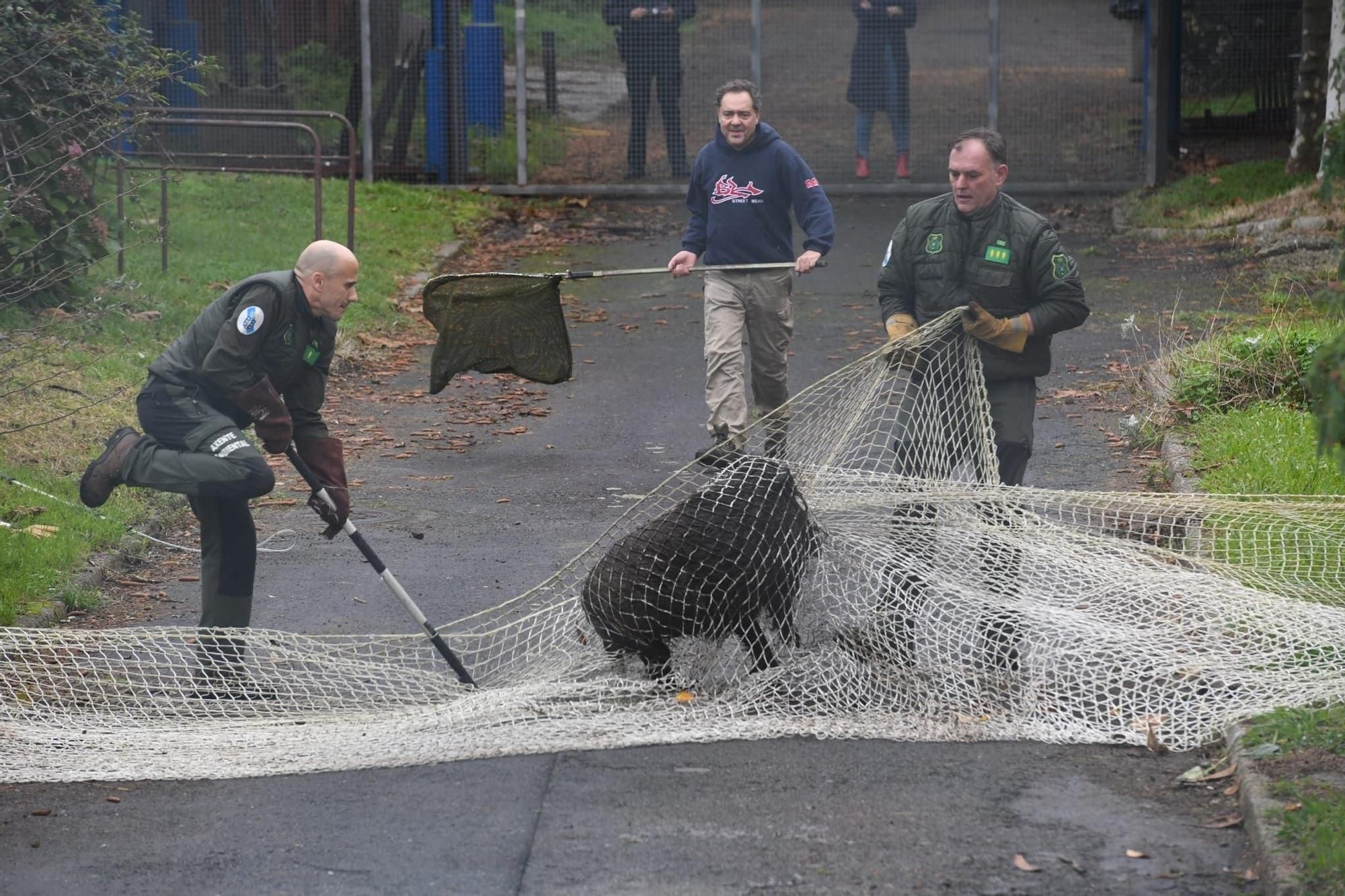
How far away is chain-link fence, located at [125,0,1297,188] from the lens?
17.3 meters

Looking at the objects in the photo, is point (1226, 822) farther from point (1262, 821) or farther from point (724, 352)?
point (724, 352)

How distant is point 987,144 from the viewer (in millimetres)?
6477

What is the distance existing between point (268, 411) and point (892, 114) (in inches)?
493

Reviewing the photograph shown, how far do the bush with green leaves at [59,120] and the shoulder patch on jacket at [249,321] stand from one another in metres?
2.06

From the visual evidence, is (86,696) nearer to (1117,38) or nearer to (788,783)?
(788,783)

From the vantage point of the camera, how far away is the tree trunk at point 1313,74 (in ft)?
52.5

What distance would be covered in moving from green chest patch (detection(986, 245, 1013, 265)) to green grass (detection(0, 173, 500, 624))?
411 cm

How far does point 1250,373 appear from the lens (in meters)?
9.38

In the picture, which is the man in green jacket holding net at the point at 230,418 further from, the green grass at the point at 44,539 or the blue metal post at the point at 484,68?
the blue metal post at the point at 484,68

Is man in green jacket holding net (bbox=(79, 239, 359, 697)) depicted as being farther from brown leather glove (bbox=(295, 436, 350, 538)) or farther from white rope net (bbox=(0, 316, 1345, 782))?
white rope net (bbox=(0, 316, 1345, 782))

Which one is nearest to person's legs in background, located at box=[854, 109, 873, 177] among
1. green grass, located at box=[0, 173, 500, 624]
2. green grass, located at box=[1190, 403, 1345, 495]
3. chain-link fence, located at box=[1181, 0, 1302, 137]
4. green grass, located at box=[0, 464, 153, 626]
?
chain-link fence, located at box=[1181, 0, 1302, 137]

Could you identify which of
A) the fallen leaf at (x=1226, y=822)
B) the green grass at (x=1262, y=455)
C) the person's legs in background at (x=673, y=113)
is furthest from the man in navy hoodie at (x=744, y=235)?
the person's legs in background at (x=673, y=113)

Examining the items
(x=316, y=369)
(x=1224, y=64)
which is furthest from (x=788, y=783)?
(x=1224, y=64)

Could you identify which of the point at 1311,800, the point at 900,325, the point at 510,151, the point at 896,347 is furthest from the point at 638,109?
the point at 1311,800
